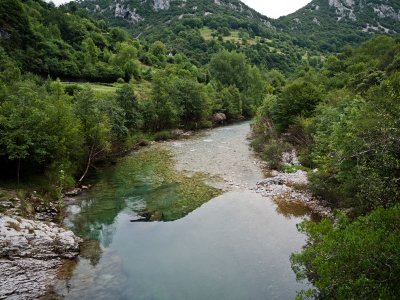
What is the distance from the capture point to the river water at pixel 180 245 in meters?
16.8

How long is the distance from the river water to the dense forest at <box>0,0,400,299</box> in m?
2.32

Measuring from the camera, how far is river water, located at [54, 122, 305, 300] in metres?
16.8

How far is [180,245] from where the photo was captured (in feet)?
70.8

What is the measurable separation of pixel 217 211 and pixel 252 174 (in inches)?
443

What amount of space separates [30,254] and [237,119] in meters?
75.5

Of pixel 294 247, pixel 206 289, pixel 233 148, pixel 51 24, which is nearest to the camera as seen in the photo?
pixel 206 289

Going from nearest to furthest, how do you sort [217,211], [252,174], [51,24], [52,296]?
[52,296], [217,211], [252,174], [51,24]

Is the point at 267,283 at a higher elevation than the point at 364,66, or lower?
lower

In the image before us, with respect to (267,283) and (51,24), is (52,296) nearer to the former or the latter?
(267,283)

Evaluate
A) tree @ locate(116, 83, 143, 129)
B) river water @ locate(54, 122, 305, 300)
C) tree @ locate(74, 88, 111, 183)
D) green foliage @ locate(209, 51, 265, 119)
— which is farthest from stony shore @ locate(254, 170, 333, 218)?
green foliage @ locate(209, 51, 265, 119)

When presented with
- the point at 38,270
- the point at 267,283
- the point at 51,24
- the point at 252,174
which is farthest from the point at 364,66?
the point at 51,24

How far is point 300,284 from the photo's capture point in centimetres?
1683

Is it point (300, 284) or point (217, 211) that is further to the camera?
point (217, 211)

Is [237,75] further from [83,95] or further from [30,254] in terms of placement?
[30,254]
